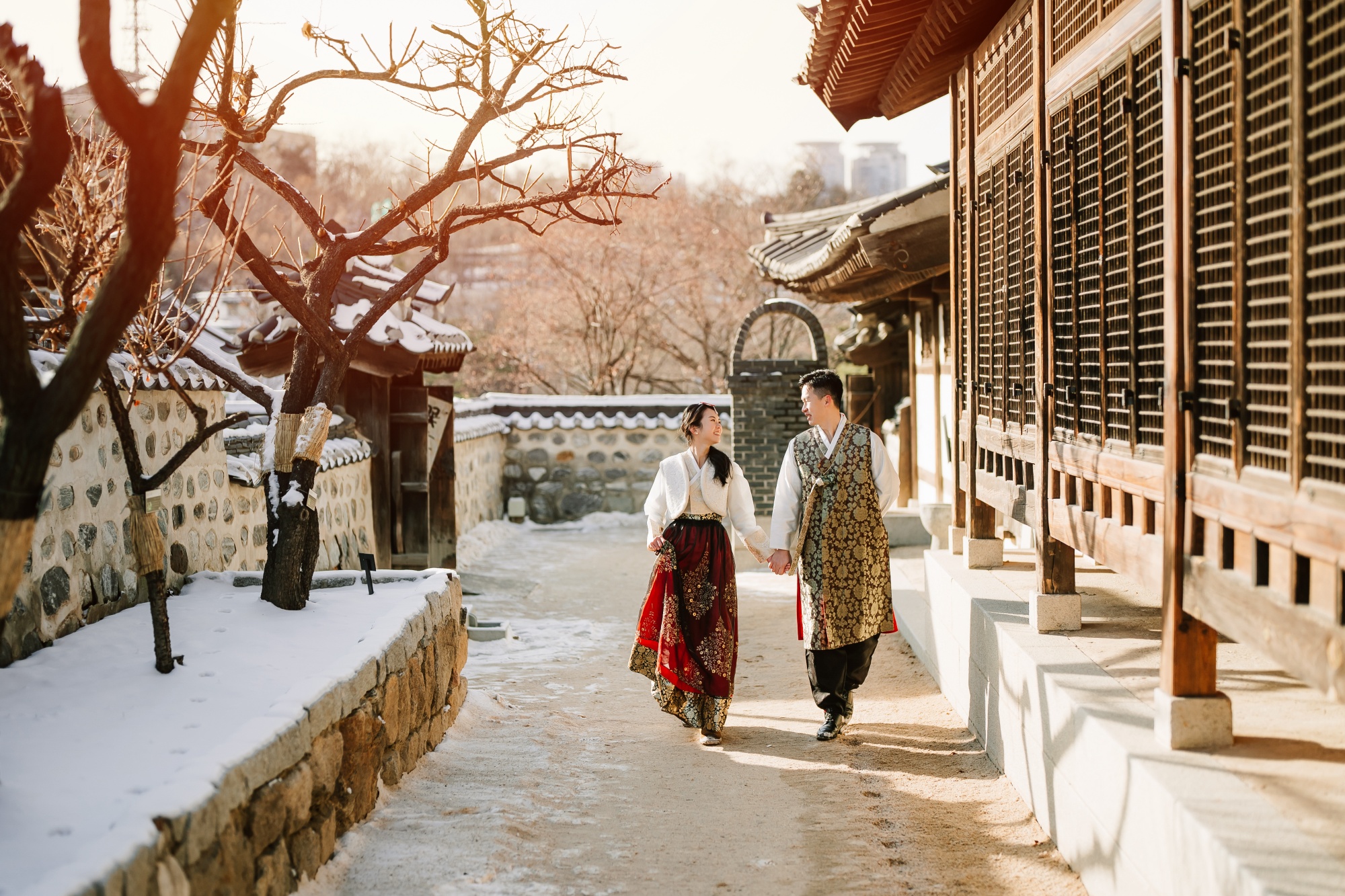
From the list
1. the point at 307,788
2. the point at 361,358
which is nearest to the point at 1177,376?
the point at 307,788

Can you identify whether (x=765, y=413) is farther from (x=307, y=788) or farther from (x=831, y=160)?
(x=831, y=160)

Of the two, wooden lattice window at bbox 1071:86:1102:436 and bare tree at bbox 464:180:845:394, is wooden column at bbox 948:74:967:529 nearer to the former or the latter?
wooden lattice window at bbox 1071:86:1102:436

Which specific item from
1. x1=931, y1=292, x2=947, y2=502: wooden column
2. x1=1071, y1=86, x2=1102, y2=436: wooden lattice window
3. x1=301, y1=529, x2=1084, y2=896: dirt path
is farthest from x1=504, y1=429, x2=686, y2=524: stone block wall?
x1=1071, y1=86, x2=1102, y2=436: wooden lattice window

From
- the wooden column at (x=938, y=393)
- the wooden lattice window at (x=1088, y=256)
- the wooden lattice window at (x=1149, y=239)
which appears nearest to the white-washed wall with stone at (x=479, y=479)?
the wooden column at (x=938, y=393)

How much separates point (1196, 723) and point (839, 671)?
8.24ft

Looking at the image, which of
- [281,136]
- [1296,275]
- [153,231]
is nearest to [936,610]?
[1296,275]

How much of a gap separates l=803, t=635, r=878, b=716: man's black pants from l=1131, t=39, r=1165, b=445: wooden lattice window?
225 cm

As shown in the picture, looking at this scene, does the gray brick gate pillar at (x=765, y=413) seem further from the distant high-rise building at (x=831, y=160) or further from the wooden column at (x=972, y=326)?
the distant high-rise building at (x=831, y=160)

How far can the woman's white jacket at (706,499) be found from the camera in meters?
5.63

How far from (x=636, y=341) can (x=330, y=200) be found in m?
16.4

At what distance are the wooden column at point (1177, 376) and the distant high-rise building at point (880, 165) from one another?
173ft

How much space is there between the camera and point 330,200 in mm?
34625

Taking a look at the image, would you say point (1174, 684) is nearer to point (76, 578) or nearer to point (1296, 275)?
point (1296, 275)

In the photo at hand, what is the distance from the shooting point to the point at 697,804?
4668 millimetres
